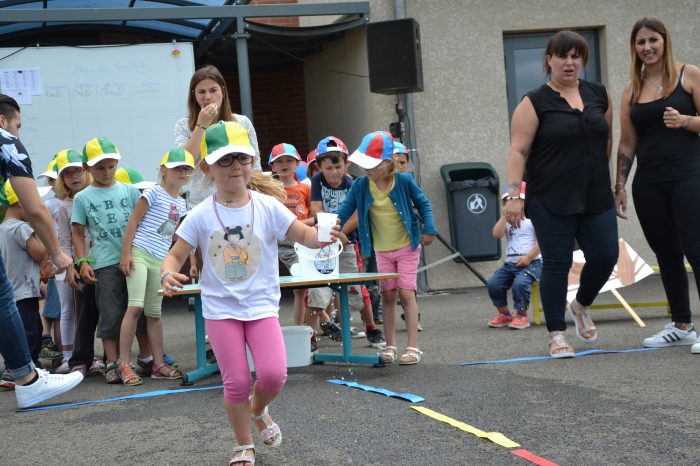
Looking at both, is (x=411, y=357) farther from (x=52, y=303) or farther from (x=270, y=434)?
(x=52, y=303)

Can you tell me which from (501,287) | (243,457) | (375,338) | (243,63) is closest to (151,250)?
(375,338)

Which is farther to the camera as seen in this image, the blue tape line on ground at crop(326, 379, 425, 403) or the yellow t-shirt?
the yellow t-shirt

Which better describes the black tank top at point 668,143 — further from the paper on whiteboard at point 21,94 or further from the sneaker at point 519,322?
the paper on whiteboard at point 21,94

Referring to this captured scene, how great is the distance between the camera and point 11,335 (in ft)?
17.8

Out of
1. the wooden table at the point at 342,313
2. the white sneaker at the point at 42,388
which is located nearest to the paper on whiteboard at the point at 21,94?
the wooden table at the point at 342,313

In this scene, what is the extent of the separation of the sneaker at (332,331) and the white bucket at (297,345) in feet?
6.27

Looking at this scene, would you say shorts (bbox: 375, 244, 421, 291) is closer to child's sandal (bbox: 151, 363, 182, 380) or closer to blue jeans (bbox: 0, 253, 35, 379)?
child's sandal (bbox: 151, 363, 182, 380)

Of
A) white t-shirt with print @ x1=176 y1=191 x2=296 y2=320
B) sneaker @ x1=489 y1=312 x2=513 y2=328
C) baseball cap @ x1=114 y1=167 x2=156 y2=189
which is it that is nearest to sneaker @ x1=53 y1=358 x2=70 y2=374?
baseball cap @ x1=114 y1=167 x2=156 y2=189

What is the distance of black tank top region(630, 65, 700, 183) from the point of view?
634 centimetres

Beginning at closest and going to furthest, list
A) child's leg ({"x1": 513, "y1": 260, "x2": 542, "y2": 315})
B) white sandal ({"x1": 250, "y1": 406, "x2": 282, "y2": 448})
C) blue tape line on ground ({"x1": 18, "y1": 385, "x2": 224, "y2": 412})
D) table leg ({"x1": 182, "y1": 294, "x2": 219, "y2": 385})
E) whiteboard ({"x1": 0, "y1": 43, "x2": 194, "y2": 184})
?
1. white sandal ({"x1": 250, "y1": 406, "x2": 282, "y2": 448})
2. blue tape line on ground ({"x1": 18, "y1": 385, "x2": 224, "y2": 412})
3. table leg ({"x1": 182, "y1": 294, "x2": 219, "y2": 385})
4. child's leg ({"x1": 513, "y1": 260, "x2": 542, "y2": 315})
5. whiteboard ({"x1": 0, "y1": 43, "x2": 194, "y2": 184})

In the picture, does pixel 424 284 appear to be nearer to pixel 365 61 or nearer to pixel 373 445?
pixel 365 61

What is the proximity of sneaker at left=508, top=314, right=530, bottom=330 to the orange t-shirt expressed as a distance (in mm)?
1995

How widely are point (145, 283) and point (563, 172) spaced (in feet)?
9.45

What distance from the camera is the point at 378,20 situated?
512 inches
